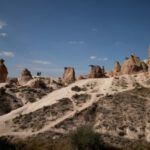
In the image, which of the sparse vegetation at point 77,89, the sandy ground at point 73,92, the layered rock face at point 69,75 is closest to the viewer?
the sandy ground at point 73,92

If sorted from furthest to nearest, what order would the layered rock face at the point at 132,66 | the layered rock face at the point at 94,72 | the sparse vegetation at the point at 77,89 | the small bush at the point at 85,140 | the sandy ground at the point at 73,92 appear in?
the layered rock face at the point at 94,72 < the layered rock face at the point at 132,66 < the sparse vegetation at the point at 77,89 < the sandy ground at the point at 73,92 < the small bush at the point at 85,140

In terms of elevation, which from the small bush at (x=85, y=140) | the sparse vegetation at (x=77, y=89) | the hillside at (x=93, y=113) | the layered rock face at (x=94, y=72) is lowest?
the small bush at (x=85, y=140)

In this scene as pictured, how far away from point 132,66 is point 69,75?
55.5ft

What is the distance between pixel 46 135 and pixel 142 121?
14515 millimetres

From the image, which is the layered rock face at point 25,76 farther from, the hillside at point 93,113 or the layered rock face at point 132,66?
the layered rock face at point 132,66

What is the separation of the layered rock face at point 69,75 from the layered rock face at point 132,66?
1334cm

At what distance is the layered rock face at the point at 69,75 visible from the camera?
74.8 metres

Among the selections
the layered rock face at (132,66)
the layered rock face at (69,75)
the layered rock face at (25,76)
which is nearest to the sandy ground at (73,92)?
the layered rock face at (132,66)

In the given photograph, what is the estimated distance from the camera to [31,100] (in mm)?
60344

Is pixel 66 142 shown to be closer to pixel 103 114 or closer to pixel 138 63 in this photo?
pixel 103 114

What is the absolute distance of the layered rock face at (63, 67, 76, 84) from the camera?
245 feet

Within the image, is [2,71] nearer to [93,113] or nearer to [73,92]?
[73,92]

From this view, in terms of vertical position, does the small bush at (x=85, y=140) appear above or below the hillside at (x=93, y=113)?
below

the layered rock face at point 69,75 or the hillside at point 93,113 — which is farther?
the layered rock face at point 69,75
